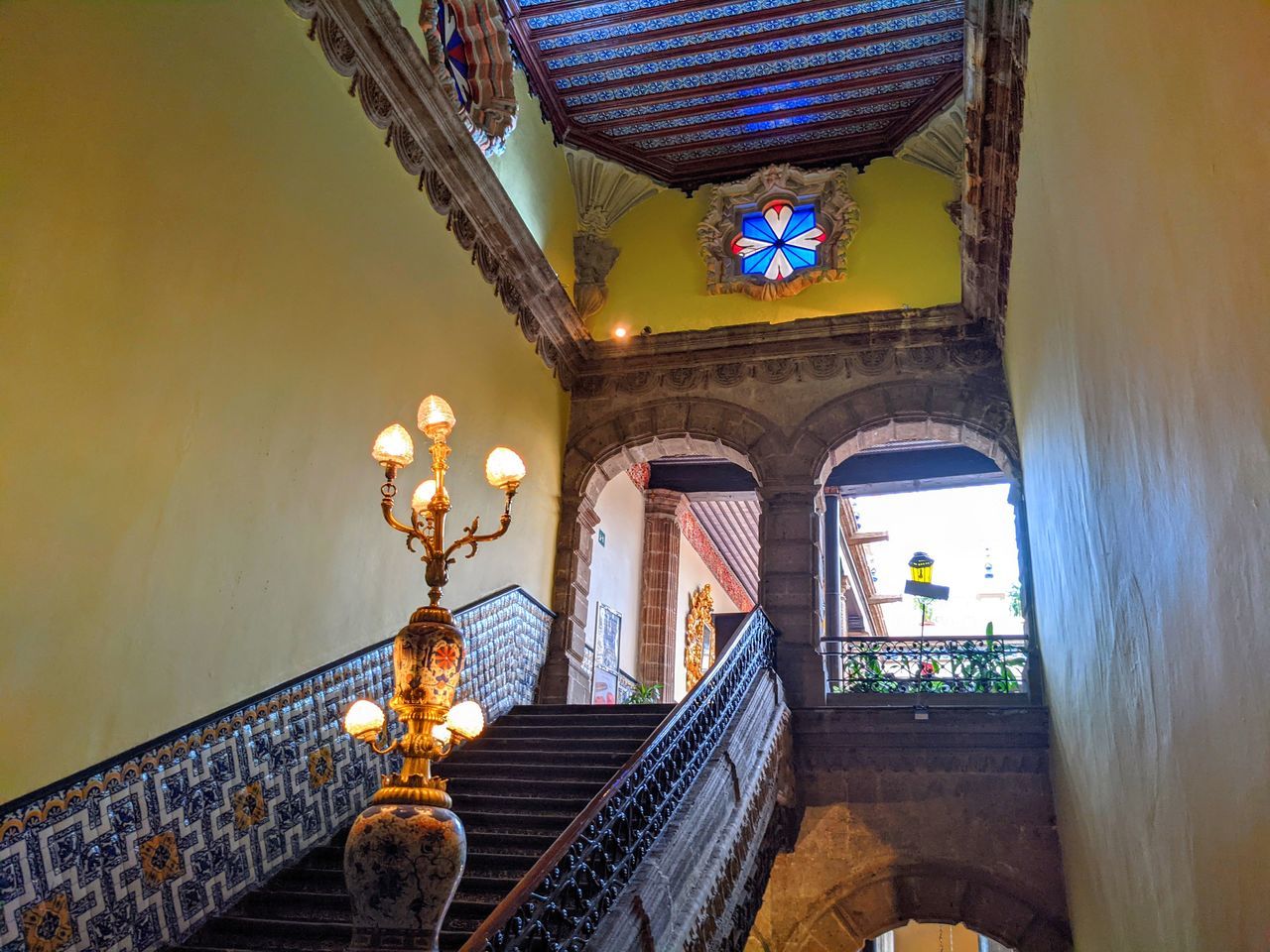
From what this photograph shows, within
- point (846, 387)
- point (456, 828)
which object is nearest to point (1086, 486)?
point (456, 828)

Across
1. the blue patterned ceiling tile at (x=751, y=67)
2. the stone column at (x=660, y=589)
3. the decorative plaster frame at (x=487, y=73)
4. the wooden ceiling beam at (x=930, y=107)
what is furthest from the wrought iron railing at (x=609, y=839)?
the stone column at (x=660, y=589)

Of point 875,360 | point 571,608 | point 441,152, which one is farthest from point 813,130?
point 571,608

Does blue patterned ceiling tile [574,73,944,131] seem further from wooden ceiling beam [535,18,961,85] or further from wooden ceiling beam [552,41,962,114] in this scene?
wooden ceiling beam [535,18,961,85]

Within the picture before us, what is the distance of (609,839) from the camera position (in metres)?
4.39

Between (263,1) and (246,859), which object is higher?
(263,1)

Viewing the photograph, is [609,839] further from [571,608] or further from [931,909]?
[571,608]

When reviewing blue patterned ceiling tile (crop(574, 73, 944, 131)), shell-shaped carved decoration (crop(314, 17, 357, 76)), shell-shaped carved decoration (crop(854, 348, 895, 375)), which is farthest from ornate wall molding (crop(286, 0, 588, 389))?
shell-shaped carved decoration (crop(854, 348, 895, 375))

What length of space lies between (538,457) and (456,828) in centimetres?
641

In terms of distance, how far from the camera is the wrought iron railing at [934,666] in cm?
822

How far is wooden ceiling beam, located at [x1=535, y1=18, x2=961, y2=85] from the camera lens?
30.1 feet

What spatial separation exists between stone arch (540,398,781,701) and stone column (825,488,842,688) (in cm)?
133

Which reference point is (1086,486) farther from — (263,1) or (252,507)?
(263,1)

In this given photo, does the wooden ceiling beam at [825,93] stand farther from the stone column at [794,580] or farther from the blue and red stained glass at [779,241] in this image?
the stone column at [794,580]

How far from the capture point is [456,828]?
3172 millimetres
